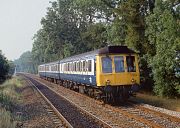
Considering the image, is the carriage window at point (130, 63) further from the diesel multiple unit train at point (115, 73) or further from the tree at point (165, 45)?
the tree at point (165, 45)

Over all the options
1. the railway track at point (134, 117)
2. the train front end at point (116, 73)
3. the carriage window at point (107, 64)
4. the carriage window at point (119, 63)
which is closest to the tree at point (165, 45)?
the train front end at point (116, 73)

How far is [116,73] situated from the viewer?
20.7 meters

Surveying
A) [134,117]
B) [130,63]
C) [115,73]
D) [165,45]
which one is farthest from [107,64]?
[134,117]

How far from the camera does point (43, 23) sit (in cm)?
7375

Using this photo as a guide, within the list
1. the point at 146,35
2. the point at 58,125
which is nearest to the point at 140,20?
the point at 146,35

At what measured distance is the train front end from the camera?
2066cm

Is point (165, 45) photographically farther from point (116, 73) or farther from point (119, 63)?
point (116, 73)

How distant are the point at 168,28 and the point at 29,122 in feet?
38.0

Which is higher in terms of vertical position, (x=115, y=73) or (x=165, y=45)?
(x=165, y=45)

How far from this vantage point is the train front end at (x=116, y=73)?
20.7 meters

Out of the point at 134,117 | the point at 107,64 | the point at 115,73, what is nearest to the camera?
the point at 134,117

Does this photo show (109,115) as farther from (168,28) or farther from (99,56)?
(168,28)

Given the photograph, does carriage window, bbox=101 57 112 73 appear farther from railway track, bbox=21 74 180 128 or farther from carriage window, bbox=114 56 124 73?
A: railway track, bbox=21 74 180 128

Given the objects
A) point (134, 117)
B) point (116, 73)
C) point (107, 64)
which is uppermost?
point (107, 64)
